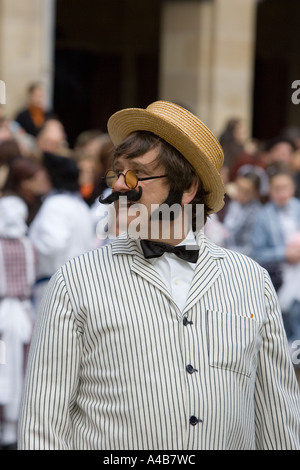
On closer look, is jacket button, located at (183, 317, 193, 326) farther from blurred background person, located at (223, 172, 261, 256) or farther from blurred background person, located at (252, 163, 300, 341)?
blurred background person, located at (223, 172, 261, 256)

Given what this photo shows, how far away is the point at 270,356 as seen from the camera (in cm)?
295

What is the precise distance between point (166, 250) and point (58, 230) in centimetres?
372

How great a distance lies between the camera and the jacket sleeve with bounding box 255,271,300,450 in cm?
295

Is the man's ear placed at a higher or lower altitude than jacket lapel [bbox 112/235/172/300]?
higher

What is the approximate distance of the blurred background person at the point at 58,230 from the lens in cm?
652

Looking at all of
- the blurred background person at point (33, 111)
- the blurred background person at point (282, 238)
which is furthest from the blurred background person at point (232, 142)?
the blurred background person at point (33, 111)

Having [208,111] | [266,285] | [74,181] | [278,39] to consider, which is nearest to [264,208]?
[74,181]

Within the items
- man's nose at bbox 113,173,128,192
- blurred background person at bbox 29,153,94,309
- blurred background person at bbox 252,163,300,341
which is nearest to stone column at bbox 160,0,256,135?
blurred background person at bbox 252,163,300,341

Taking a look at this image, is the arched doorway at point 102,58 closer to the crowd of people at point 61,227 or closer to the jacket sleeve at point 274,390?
the crowd of people at point 61,227

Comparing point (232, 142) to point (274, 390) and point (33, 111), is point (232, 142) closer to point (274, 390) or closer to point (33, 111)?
point (33, 111)

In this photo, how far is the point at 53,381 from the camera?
2.76 metres

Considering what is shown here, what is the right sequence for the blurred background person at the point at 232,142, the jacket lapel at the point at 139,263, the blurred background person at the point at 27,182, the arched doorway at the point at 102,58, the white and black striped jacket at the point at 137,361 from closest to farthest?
1. the white and black striped jacket at the point at 137,361
2. the jacket lapel at the point at 139,263
3. the blurred background person at the point at 27,182
4. the blurred background person at the point at 232,142
5. the arched doorway at the point at 102,58

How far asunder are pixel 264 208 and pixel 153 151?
4.91 metres

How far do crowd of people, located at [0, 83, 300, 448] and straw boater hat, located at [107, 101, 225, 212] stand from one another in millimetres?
2597
